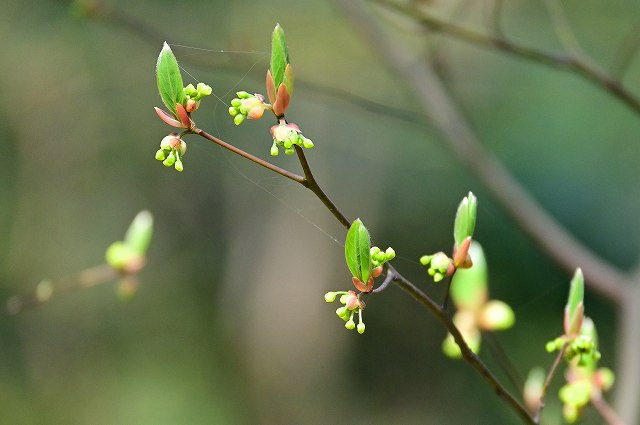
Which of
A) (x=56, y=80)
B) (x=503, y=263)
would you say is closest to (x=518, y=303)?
(x=503, y=263)

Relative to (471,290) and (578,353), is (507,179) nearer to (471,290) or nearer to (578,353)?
(471,290)

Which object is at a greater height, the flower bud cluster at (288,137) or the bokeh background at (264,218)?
the flower bud cluster at (288,137)

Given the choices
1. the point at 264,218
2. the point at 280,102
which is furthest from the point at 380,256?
the point at 264,218

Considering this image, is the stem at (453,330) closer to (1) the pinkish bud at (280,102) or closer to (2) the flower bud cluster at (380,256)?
Result: (2) the flower bud cluster at (380,256)

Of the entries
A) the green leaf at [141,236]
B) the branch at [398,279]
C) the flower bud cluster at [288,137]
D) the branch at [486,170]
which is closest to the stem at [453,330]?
the branch at [398,279]

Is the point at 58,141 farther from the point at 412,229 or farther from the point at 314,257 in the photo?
the point at 412,229

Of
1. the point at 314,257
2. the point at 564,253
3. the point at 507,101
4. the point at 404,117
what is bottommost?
the point at 314,257
